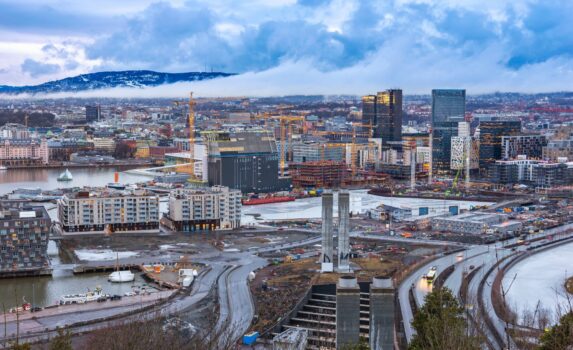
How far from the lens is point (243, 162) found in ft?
49.4

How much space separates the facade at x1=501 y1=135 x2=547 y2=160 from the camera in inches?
781

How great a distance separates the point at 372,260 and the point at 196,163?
917cm

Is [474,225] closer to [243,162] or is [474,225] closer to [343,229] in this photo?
[343,229]

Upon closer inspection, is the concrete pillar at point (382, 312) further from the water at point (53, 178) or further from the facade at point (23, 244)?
the water at point (53, 178)

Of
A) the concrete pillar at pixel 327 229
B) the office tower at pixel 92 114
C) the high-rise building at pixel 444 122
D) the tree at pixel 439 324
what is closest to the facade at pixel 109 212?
the concrete pillar at pixel 327 229

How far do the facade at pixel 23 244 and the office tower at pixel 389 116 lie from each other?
1544cm

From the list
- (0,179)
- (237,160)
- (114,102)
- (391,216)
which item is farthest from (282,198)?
(114,102)

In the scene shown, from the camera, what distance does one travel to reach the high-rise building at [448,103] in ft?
74.8

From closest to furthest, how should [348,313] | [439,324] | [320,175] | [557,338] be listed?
[557,338], [439,324], [348,313], [320,175]

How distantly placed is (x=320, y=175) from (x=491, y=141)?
499 cm

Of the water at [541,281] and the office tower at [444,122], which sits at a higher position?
the office tower at [444,122]

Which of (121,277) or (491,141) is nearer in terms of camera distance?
(121,277)

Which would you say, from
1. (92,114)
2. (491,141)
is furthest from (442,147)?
(92,114)

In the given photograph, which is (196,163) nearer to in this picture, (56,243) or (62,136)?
(56,243)
